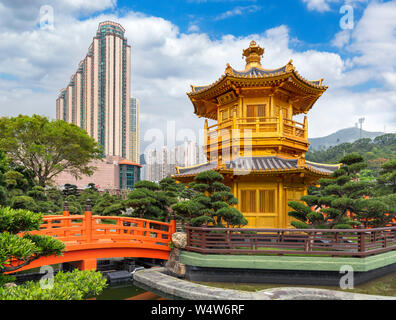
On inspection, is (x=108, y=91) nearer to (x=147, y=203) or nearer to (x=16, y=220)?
(x=147, y=203)

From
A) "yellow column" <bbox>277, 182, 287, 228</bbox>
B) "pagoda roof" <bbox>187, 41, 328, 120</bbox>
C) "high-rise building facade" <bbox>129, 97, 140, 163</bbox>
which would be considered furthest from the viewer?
"high-rise building facade" <bbox>129, 97, 140, 163</bbox>

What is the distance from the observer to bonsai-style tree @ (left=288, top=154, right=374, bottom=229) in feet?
30.3

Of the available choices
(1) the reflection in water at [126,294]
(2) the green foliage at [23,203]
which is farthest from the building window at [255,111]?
(2) the green foliage at [23,203]

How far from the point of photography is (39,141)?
902 inches

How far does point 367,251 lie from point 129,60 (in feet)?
220

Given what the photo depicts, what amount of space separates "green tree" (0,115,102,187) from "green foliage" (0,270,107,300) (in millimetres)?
20075

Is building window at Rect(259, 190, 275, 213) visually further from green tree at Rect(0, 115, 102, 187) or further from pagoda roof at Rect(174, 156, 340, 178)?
green tree at Rect(0, 115, 102, 187)

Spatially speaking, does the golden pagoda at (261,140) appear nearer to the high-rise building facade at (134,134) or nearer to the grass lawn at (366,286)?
the grass lawn at (366,286)

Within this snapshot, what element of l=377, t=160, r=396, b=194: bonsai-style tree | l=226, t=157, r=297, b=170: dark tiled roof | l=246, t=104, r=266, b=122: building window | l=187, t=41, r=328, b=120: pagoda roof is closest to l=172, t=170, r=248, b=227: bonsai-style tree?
l=226, t=157, r=297, b=170: dark tiled roof

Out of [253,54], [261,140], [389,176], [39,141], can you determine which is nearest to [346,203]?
[261,140]

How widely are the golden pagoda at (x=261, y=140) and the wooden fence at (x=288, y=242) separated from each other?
8.69 ft

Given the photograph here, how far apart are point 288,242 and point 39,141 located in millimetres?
21666

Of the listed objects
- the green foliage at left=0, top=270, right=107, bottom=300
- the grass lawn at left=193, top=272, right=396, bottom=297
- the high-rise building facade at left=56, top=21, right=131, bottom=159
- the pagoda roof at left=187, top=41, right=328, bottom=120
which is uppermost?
the high-rise building facade at left=56, top=21, right=131, bottom=159
